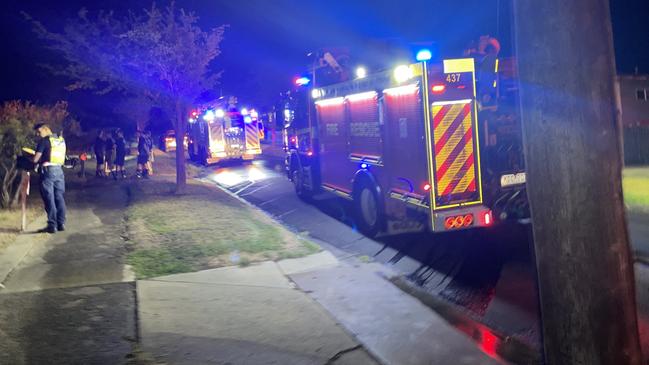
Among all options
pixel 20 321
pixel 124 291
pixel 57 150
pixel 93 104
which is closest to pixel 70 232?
pixel 57 150

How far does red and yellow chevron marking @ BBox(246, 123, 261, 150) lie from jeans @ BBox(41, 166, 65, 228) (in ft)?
56.3

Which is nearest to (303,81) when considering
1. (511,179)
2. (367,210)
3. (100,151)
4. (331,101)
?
(331,101)

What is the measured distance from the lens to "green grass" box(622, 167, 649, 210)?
31.4 ft

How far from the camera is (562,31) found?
2184mm

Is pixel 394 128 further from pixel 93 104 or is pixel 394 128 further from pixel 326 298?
pixel 93 104

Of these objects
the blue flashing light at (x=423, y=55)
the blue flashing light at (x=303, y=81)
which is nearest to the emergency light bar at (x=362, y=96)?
the blue flashing light at (x=423, y=55)

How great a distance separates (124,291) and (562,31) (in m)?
4.96

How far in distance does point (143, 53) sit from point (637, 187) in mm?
10900

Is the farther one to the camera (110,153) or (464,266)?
(110,153)

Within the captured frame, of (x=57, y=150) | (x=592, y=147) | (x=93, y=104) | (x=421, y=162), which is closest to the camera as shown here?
(x=592, y=147)

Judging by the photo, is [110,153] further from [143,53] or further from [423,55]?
[423,55]

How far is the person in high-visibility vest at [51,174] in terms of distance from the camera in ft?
28.1

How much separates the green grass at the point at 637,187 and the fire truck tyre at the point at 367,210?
11.7ft

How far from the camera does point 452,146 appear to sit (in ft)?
23.3
